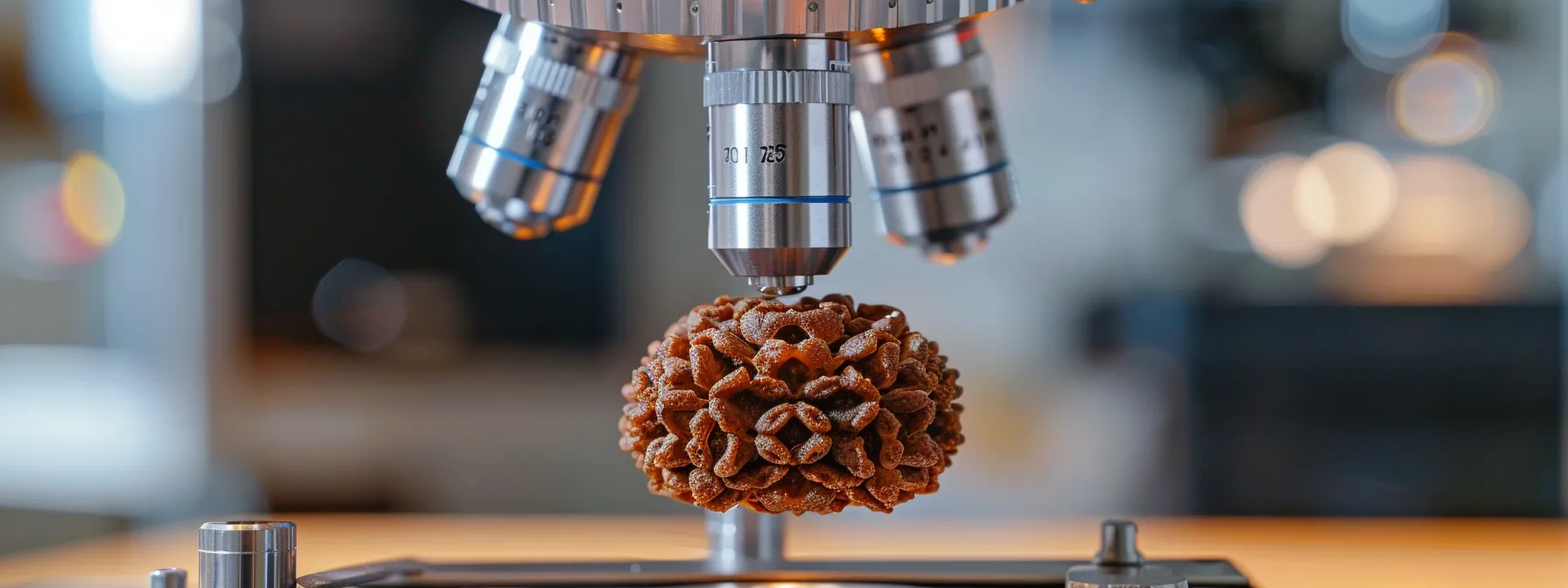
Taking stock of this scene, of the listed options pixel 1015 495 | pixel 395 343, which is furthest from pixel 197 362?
pixel 1015 495

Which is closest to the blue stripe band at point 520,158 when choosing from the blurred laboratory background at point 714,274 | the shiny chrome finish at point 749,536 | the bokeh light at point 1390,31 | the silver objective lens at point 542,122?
the silver objective lens at point 542,122

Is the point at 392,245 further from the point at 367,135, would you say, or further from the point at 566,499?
the point at 566,499

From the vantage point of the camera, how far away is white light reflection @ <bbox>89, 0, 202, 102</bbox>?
2713 millimetres

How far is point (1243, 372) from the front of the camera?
2512 mm

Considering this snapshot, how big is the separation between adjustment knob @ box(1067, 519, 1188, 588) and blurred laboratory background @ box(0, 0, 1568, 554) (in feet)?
5.27

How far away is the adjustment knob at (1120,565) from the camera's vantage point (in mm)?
618

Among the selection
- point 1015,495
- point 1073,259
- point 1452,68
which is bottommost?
point 1015,495

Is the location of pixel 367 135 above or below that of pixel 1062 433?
above

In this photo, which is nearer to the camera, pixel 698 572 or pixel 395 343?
pixel 698 572

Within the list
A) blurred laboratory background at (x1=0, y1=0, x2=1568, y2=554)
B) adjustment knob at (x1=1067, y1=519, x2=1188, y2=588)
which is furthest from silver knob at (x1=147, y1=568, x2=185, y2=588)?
blurred laboratory background at (x1=0, y1=0, x2=1568, y2=554)

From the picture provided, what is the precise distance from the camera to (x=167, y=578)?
560mm

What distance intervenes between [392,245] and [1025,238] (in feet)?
3.73

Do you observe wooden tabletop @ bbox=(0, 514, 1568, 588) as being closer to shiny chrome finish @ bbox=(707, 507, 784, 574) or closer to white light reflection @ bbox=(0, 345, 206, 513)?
shiny chrome finish @ bbox=(707, 507, 784, 574)

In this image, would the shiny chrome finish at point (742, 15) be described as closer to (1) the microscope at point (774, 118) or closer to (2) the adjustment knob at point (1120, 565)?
(1) the microscope at point (774, 118)
